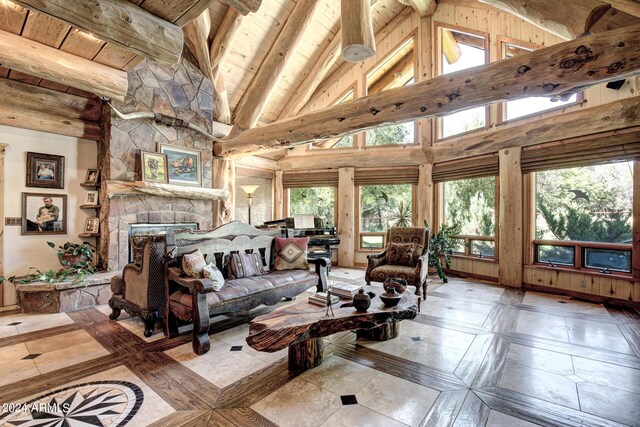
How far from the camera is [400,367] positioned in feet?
8.00

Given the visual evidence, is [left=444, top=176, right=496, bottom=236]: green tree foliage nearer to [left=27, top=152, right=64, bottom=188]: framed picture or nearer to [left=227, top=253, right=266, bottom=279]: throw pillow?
[left=227, top=253, right=266, bottom=279]: throw pillow

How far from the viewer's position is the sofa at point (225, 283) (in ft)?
8.97

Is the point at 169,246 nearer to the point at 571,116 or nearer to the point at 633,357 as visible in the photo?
the point at 633,357

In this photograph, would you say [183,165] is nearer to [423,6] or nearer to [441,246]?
[441,246]

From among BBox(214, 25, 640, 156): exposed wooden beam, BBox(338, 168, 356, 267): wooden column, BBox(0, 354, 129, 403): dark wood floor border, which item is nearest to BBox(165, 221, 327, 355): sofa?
BBox(0, 354, 129, 403): dark wood floor border

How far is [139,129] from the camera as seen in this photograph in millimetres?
4828

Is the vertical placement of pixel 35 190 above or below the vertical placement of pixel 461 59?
below

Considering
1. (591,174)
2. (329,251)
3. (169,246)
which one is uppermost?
(591,174)

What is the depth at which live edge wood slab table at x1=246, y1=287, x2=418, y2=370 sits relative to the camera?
2076 mm

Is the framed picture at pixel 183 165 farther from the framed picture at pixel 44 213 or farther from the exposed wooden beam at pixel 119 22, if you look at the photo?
the exposed wooden beam at pixel 119 22

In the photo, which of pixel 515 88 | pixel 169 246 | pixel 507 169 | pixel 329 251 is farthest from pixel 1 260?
pixel 507 169

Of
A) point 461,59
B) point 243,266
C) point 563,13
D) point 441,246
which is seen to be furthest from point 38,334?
point 461,59

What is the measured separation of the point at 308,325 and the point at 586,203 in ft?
16.3

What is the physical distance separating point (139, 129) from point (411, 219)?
555 centimetres
